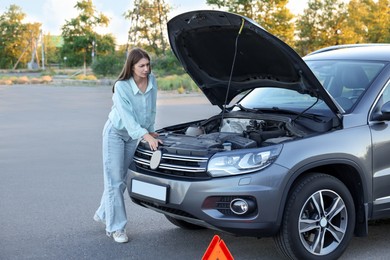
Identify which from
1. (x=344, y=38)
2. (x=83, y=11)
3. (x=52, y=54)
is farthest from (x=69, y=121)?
(x=52, y=54)

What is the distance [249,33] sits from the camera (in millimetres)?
4938

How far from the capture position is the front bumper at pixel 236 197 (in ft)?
14.2

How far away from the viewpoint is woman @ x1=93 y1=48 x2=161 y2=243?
543 centimetres

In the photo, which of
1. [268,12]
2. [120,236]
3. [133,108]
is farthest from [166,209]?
[268,12]

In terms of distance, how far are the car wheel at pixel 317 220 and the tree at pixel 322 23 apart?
4469 centimetres

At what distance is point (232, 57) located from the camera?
5637 millimetres

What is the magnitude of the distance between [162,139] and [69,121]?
444 inches

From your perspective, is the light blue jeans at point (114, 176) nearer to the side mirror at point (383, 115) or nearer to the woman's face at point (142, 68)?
the woman's face at point (142, 68)

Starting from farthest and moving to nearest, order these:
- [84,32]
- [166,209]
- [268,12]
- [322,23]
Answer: [84,32]
[322,23]
[268,12]
[166,209]

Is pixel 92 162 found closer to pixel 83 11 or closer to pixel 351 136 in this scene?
pixel 351 136

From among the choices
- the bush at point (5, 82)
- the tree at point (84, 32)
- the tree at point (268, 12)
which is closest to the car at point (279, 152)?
the bush at point (5, 82)

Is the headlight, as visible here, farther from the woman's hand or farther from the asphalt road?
the asphalt road

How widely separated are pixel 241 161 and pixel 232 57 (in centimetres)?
151

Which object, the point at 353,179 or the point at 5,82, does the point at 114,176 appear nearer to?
the point at 353,179
